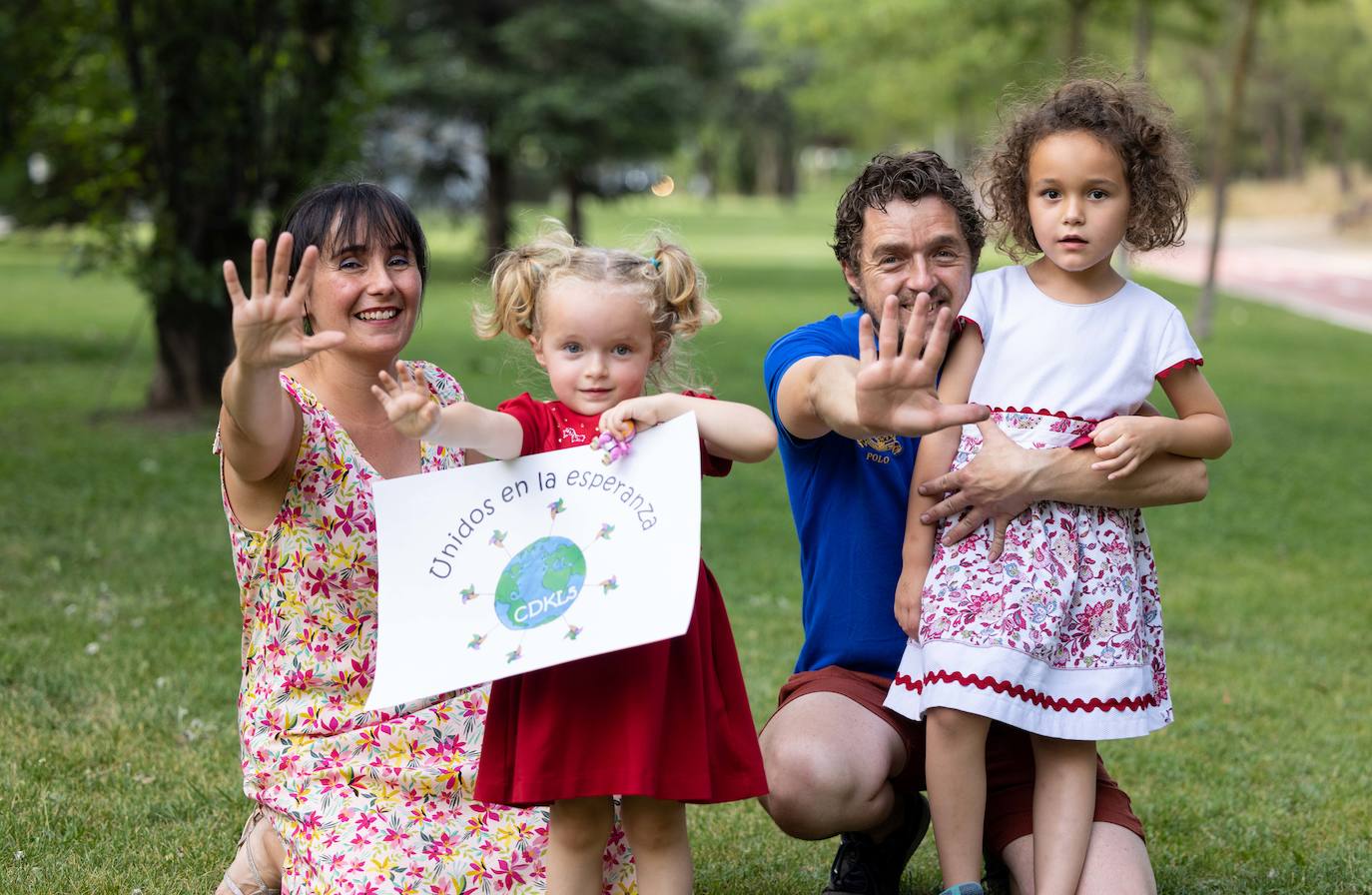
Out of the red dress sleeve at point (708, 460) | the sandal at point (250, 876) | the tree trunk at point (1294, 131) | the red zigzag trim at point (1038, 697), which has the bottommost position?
the tree trunk at point (1294, 131)

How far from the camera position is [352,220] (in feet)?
10.4

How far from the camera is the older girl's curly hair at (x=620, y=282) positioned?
2.82m

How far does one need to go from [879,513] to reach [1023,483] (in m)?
0.45

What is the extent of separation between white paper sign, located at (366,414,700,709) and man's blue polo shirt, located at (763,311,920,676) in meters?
0.59

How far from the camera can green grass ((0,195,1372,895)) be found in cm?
378

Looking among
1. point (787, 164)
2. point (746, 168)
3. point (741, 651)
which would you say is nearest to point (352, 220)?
point (741, 651)

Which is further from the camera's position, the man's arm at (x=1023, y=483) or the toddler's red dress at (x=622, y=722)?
the man's arm at (x=1023, y=483)

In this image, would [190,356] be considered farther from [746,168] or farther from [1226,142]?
[746,168]

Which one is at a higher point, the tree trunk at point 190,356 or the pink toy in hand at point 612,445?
the pink toy in hand at point 612,445

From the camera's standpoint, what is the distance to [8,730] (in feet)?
14.6

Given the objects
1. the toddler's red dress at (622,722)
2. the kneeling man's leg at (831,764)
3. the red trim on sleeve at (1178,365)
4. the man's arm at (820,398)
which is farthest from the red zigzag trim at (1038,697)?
the red trim on sleeve at (1178,365)

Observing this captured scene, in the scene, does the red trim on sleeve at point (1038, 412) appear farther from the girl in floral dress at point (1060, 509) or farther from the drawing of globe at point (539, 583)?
the drawing of globe at point (539, 583)

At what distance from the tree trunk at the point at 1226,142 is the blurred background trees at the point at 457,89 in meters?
0.12

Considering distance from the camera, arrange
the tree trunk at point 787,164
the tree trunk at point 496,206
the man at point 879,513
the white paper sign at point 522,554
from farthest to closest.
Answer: the tree trunk at point 787,164
the tree trunk at point 496,206
the man at point 879,513
the white paper sign at point 522,554
